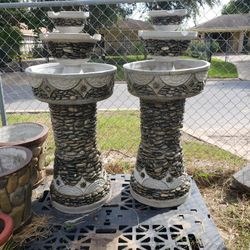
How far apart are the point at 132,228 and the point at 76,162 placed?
2.28ft

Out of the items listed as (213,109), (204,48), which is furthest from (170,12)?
(204,48)

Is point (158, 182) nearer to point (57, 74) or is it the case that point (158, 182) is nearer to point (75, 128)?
point (75, 128)

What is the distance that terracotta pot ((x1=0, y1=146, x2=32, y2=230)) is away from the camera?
2205 millimetres

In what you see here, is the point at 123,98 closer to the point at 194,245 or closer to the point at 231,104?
the point at 231,104

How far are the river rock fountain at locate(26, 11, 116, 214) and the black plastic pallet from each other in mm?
150

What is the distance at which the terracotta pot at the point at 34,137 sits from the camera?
9.62 feet

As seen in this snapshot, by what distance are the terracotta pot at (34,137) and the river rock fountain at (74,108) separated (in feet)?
1.13

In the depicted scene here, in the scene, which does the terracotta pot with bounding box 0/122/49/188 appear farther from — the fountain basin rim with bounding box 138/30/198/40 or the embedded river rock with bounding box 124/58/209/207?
the fountain basin rim with bounding box 138/30/198/40

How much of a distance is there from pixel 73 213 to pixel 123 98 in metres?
6.12

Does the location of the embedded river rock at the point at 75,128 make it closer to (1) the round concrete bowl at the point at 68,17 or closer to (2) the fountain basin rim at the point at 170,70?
(2) the fountain basin rim at the point at 170,70

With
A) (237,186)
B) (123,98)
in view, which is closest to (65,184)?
(237,186)

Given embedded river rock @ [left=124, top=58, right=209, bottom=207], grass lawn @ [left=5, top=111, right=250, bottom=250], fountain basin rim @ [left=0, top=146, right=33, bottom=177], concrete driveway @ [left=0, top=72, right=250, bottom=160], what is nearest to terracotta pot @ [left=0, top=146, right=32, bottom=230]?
fountain basin rim @ [left=0, top=146, right=33, bottom=177]

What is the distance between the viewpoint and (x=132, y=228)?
244 centimetres

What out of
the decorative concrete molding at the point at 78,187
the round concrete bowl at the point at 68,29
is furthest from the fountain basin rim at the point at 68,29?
the decorative concrete molding at the point at 78,187
